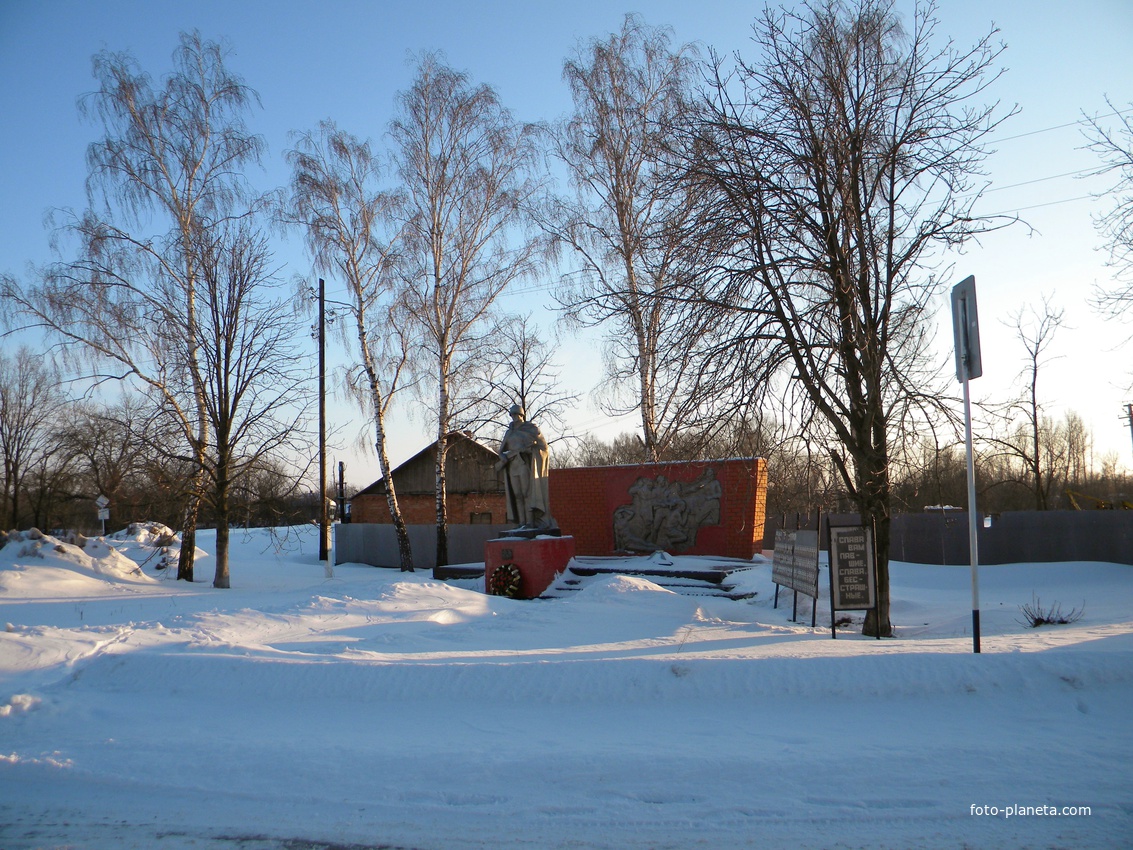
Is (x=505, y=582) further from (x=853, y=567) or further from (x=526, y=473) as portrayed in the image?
(x=853, y=567)

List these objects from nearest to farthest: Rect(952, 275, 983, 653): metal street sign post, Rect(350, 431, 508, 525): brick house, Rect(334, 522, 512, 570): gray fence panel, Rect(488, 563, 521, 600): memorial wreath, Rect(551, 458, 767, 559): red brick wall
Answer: Rect(952, 275, 983, 653): metal street sign post < Rect(488, 563, 521, 600): memorial wreath < Rect(551, 458, 767, 559): red brick wall < Rect(334, 522, 512, 570): gray fence panel < Rect(350, 431, 508, 525): brick house

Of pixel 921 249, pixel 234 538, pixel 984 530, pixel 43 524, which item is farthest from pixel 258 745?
pixel 234 538

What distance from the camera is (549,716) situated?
5.81m

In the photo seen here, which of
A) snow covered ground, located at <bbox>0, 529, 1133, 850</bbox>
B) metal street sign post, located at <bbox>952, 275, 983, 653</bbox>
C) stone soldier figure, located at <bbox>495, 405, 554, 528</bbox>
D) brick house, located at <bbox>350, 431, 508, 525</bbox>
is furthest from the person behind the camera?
brick house, located at <bbox>350, 431, 508, 525</bbox>

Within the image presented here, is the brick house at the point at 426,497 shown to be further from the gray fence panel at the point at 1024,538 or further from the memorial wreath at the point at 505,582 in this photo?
the memorial wreath at the point at 505,582

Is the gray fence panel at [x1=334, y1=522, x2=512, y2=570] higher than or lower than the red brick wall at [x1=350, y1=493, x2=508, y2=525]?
lower

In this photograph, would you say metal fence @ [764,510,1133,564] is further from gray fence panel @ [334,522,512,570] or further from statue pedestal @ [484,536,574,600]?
gray fence panel @ [334,522,512,570]

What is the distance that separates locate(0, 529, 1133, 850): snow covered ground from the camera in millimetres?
3992

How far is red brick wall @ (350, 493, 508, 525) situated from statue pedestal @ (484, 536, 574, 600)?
75.6ft

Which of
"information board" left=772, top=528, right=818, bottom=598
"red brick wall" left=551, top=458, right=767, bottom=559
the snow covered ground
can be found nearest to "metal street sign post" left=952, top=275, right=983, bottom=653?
the snow covered ground

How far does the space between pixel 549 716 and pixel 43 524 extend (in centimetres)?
3434

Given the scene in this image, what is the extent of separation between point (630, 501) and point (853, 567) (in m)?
8.80

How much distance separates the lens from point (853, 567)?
982 cm

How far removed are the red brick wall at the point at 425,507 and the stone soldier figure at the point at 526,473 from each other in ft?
69.9
